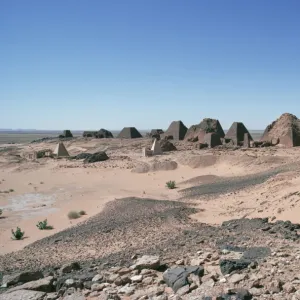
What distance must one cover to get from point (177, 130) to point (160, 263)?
31.9m

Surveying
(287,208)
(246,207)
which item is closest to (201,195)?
(246,207)

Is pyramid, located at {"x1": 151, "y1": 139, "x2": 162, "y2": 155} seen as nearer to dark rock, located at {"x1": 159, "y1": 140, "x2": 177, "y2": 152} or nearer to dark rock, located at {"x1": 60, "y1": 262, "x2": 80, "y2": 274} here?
dark rock, located at {"x1": 159, "y1": 140, "x2": 177, "y2": 152}

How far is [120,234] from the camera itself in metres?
9.50

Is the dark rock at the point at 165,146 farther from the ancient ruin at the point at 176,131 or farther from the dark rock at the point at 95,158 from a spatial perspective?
the ancient ruin at the point at 176,131

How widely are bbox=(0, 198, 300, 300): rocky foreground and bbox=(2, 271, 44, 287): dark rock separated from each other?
0.05 ft

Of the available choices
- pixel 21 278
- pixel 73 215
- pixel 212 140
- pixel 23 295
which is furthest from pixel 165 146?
pixel 23 295

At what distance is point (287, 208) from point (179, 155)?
16746 mm

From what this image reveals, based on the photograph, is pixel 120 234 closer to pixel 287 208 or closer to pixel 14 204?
pixel 287 208

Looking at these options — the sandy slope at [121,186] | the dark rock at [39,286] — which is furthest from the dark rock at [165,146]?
the dark rock at [39,286]

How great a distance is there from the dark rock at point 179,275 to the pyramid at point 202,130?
2905 centimetres

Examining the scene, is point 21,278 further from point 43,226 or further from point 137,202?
point 137,202

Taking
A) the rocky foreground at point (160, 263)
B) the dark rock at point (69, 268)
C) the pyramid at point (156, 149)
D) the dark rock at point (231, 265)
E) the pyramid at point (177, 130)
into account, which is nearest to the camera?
the rocky foreground at point (160, 263)

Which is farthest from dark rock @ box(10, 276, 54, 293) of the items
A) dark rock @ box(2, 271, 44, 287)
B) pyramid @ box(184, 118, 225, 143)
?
pyramid @ box(184, 118, 225, 143)

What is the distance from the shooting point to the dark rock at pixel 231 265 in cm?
543
